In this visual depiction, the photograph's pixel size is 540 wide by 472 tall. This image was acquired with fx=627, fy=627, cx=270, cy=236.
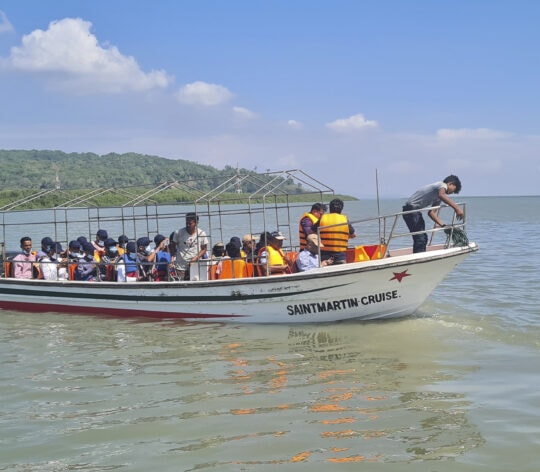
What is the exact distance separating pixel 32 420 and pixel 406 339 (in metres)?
5.59

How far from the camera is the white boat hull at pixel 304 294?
10141 millimetres

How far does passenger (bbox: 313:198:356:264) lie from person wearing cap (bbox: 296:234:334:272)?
0.36 ft

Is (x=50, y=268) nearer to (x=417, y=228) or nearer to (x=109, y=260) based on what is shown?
(x=109, y=260)

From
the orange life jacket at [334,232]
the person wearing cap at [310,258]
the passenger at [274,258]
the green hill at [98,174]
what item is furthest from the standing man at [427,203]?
the green hill at [98,174]

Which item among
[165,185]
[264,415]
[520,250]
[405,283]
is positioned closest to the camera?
[264,415]

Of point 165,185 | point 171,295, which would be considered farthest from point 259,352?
point 165,185

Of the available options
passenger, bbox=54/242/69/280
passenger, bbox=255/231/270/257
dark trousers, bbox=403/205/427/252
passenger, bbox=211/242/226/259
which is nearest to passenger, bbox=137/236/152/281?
passenger, bbox=211/242/226/259

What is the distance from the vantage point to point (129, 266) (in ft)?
41.5

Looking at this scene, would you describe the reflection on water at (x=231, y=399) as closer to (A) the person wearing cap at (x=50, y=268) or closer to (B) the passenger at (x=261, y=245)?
(B) the passenger at (x=261, y=245)

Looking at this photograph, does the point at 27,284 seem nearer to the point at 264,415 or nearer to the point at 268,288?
the point at 268,288

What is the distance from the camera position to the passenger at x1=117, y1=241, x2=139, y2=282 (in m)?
12.4

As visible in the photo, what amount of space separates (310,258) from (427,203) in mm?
2160

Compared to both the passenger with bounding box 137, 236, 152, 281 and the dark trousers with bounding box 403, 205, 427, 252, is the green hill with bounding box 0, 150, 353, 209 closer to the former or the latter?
the passenger with bounding box 137, 236, 152, 281

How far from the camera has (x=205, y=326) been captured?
36.8 ft
